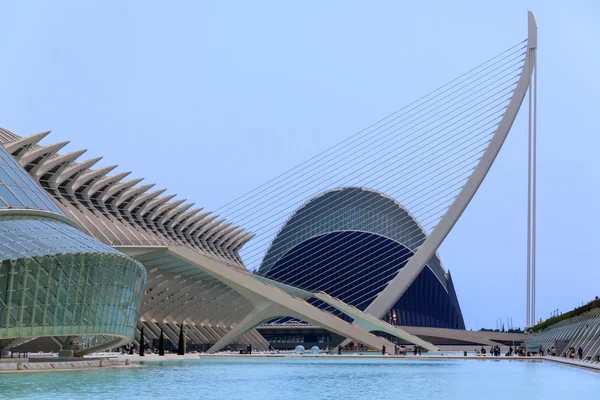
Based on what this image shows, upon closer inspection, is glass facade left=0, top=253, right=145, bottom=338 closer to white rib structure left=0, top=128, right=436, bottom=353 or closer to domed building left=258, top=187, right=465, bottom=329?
white rib structure left=0, top=128, right=436, bottom=353

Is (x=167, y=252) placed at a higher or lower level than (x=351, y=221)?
lower

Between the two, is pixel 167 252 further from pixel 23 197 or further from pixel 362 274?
pixel 362 274

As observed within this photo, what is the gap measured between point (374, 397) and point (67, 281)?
1419cm

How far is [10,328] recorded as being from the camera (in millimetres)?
29891

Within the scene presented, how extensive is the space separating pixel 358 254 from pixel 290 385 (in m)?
83.4

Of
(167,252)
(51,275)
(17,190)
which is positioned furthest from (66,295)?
(167,252)

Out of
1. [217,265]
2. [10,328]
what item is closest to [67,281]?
[10,328]

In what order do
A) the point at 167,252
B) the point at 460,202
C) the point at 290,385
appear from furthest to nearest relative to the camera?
1. the point at 460,202
2. the point at 167,252
3. the point at 290,385

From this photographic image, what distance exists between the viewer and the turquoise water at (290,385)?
2161 centimetres

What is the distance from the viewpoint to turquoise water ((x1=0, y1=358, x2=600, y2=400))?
21.6 metres

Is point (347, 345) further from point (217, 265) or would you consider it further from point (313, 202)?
point (313, 202)

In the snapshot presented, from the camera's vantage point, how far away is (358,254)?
357 ft

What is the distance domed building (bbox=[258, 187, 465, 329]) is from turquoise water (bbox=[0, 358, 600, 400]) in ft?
234

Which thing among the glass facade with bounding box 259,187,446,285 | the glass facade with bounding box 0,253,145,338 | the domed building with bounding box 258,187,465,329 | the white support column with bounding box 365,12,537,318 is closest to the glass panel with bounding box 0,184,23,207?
the glass facade with bounding box 0,253,145,338
